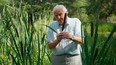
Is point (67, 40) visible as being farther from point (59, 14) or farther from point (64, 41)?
point (59, 14)

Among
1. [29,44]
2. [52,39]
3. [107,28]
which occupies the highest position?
[29,44]

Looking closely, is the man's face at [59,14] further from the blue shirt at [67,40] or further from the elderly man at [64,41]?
the blue shirt at [67,40]

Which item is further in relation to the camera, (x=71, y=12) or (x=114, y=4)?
(x=71, y=12)

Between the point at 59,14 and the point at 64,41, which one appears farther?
the point at 64,41

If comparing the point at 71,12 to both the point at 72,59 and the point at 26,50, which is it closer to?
the point at 72,59

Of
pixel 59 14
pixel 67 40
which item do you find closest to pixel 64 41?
pixel 67 40

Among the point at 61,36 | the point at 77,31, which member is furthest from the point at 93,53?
the point at 77,31

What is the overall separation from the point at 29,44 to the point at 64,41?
67.2 inches

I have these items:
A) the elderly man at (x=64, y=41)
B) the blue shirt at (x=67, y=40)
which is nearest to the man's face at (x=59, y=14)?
the elderly man at (x=64, y=41)

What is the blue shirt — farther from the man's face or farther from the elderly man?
the man's face

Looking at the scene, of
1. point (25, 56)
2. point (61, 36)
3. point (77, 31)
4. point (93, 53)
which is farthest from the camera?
point (77, 31)

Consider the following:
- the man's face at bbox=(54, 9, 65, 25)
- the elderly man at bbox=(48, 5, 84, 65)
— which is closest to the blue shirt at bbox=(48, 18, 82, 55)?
the elderly man at bbox=(48, 5, 84, 65)

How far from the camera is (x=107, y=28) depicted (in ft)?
66.9

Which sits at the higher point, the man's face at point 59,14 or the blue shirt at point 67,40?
the man's face at point 59,14
